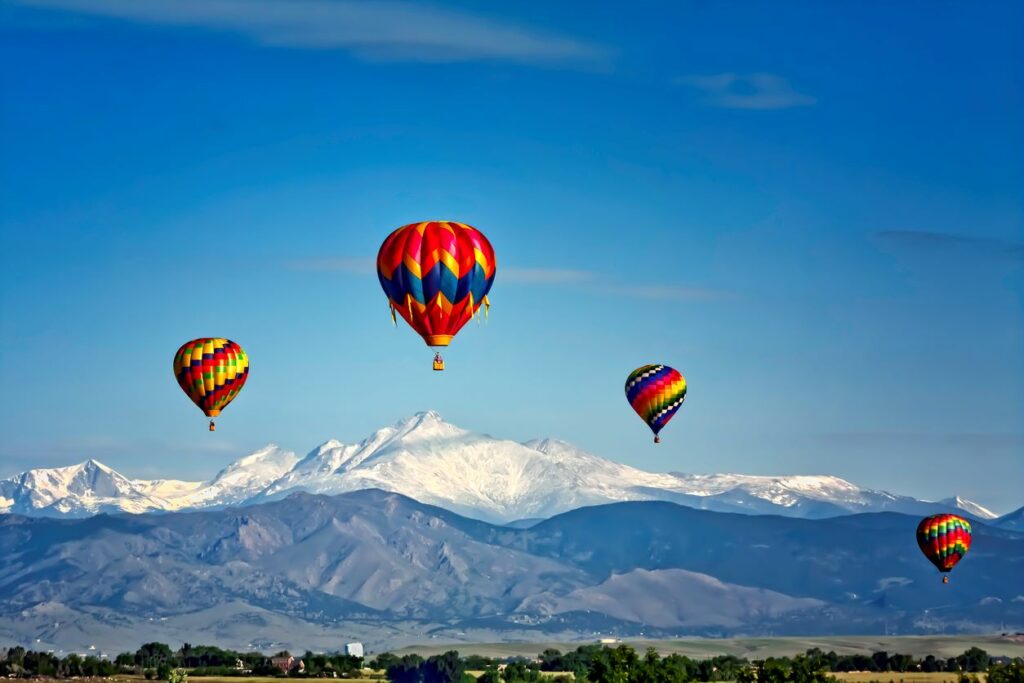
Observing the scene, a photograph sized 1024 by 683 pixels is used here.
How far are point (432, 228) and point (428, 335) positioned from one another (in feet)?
34.2

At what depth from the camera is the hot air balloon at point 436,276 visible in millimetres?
177750

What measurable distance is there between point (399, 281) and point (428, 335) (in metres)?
6.02

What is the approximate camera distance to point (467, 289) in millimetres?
179625

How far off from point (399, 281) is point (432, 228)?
19.4ft

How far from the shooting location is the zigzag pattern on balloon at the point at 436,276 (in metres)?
Answer: 178

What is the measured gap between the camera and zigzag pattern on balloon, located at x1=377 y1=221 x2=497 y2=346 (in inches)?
6998

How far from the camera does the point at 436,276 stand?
178 meters

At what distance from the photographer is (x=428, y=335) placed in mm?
177750

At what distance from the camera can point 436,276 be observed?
178m

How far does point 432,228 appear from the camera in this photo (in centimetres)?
18100

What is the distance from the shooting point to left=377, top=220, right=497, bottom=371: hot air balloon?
178 metres
